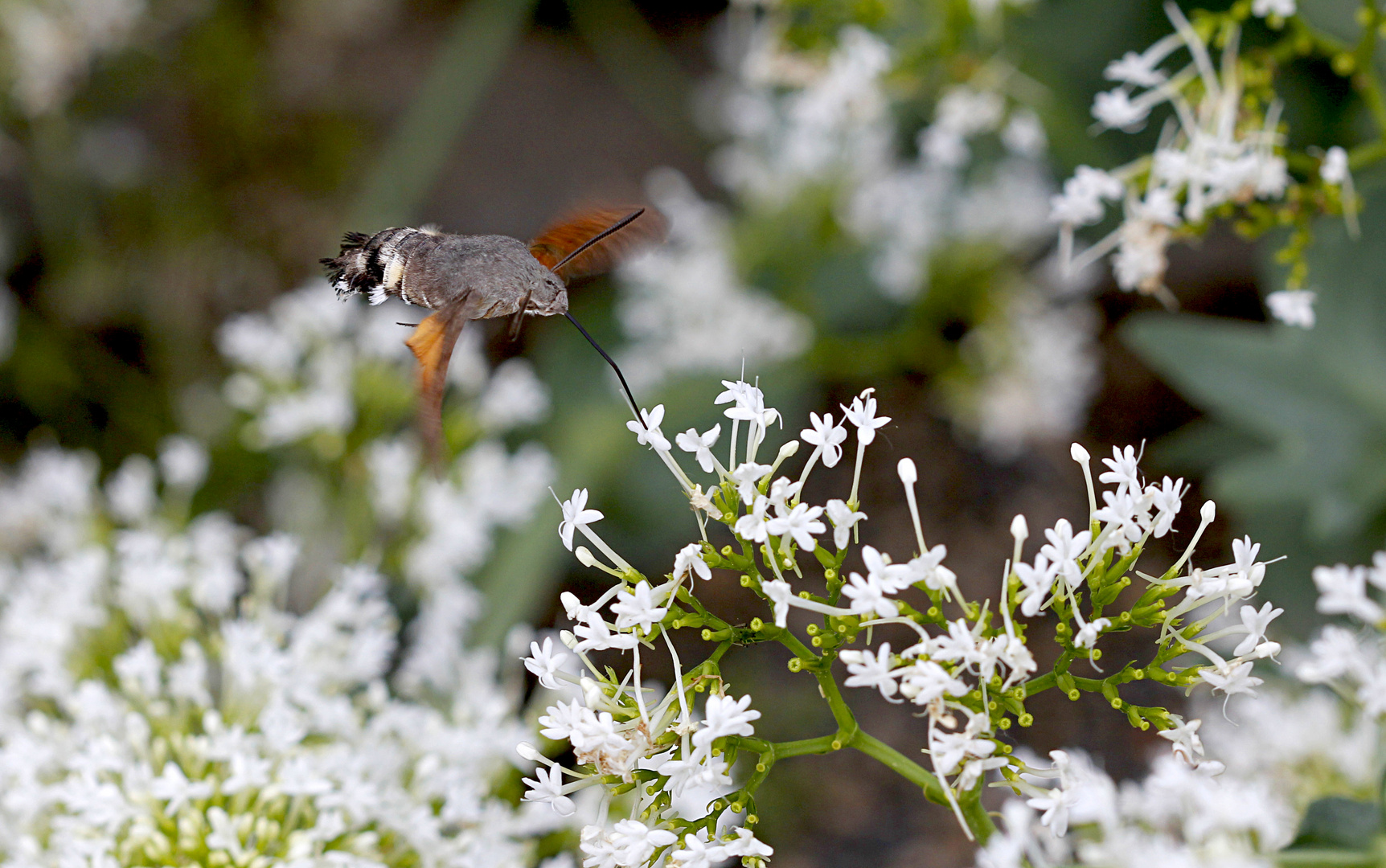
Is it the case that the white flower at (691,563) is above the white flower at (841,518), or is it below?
below

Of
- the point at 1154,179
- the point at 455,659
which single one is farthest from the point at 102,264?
the point at 1154,179

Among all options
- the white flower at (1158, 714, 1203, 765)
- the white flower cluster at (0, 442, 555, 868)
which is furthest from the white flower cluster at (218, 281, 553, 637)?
the white flower at (1158, 714, 1203, 765)

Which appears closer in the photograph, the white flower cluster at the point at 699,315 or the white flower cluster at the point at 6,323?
the white flower cluster at the point at 699,315

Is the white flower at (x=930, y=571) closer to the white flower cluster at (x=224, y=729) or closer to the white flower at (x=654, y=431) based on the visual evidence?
the white flower at (x=654, y=431)

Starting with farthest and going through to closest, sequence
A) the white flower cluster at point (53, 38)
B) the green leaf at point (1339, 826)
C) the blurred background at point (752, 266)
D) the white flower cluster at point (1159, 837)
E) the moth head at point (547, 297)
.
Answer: the white flower cluster at point (53, 38)
the blurred background at point (752, 266)
the moth head at point (547, 297)
the green leaf at point (1339, 826)
the white flower cluster at point (1159, 837)

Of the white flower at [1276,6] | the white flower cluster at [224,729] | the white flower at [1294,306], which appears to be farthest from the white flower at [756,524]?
the white flower at [1276,6]

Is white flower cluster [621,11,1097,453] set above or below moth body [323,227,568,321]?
above

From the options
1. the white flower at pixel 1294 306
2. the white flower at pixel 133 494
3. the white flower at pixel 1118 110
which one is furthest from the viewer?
the white flower at pixel 133 494

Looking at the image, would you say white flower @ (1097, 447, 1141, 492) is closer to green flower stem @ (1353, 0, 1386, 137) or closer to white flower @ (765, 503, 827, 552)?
white flower @ (765, 503, 827, 552)
